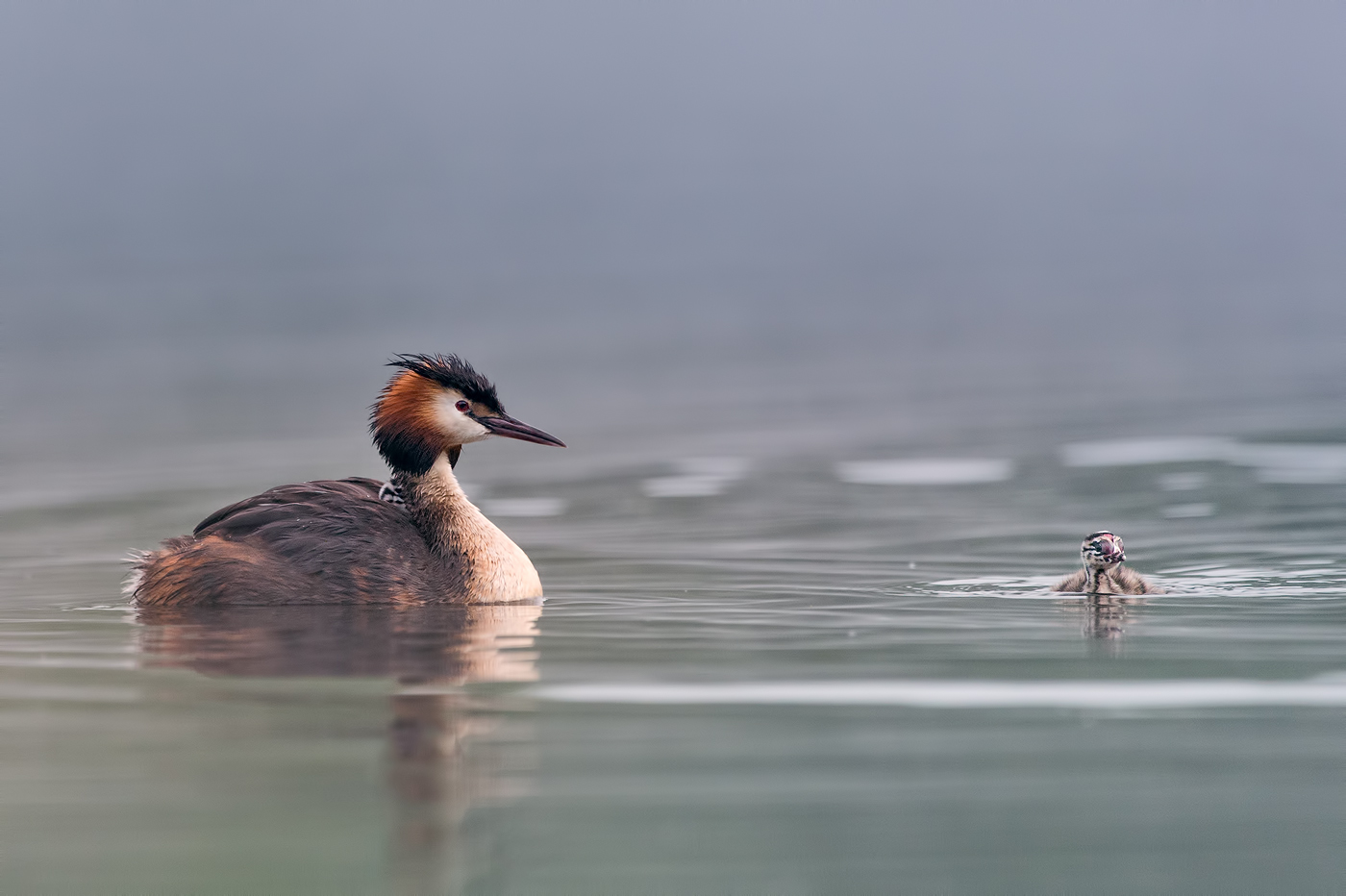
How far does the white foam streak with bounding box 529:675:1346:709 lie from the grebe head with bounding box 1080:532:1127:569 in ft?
9.29

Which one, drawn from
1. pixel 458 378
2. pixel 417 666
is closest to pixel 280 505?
pixel 458 378

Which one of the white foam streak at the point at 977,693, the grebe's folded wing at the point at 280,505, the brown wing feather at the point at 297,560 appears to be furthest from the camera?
the grebe's folded wing at the point at 280,505

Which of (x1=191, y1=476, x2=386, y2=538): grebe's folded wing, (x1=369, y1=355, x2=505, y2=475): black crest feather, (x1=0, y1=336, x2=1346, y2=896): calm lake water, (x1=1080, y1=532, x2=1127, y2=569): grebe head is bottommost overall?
(x1=0, y1=336, x2=1346, y2=896): calm lake water

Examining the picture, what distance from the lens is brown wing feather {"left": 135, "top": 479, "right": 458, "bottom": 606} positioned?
10.5 m

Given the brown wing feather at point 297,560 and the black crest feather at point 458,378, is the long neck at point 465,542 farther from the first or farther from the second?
the black crest feather at point 458,378

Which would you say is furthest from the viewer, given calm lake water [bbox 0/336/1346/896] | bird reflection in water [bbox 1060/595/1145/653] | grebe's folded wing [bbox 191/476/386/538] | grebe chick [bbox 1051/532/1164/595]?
grebe's folded wing [bbox 191/476/386/538]

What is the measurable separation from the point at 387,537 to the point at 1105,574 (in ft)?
12.6

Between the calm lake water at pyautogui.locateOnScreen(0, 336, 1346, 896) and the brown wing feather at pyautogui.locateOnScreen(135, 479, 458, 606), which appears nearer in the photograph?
the calm lake water at pyautogui.locateOnScreen(0, 336, 1346, 896)

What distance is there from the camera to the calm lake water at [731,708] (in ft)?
18.1

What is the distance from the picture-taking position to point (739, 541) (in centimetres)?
1298

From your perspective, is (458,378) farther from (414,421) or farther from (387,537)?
(387,537)

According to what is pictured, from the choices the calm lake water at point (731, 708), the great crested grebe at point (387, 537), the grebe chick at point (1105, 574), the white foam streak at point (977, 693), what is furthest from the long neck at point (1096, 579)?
the great crested grebe at point (387, 537)

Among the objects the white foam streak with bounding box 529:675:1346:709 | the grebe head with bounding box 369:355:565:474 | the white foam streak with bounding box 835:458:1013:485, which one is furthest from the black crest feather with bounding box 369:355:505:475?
the white foam streak with bounding box 835:458:1013:485

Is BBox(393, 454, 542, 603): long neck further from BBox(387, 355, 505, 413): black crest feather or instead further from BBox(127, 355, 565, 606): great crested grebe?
BBox(387, 355, 505, 413): black crest feather
